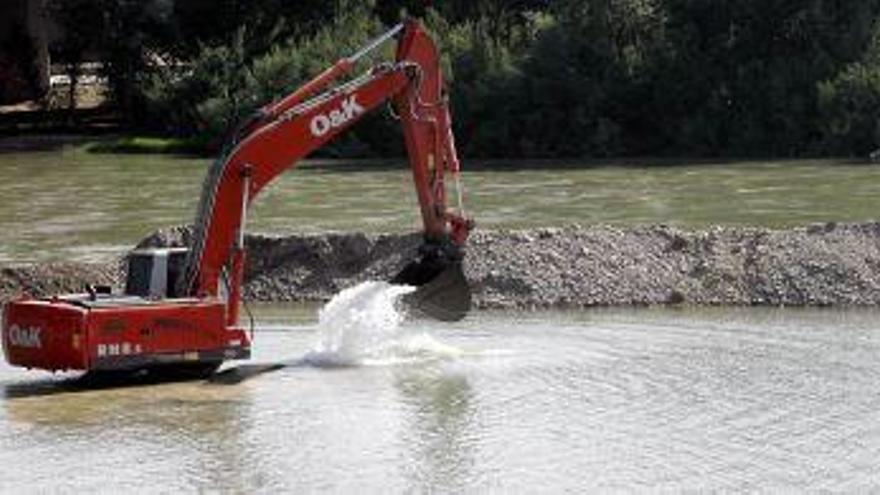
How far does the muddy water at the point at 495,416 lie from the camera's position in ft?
48.9

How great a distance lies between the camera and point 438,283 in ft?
69.2

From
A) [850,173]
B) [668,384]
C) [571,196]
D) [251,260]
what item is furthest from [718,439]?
[850,173]

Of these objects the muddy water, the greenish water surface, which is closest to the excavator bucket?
the muddy water

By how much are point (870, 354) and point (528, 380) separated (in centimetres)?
389

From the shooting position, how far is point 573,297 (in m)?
25.6

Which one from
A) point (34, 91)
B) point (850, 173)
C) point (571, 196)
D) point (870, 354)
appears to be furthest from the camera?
point (34, 91)

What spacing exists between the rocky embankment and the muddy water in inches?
70.7

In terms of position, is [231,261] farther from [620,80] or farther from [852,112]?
[620,80]

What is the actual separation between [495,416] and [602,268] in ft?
29.0

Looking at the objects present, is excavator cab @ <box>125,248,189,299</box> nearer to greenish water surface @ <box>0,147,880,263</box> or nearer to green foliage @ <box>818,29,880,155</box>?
greenish water surface @ <box>0,147,880,263</box>

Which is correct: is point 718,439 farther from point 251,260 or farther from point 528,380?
point 251,260

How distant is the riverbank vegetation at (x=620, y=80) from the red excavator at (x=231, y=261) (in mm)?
28550

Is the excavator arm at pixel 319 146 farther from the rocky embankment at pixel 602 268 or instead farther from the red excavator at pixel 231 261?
the rocky embankment at pixel 602 268

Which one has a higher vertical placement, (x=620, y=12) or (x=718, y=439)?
(x=620, y=12)
